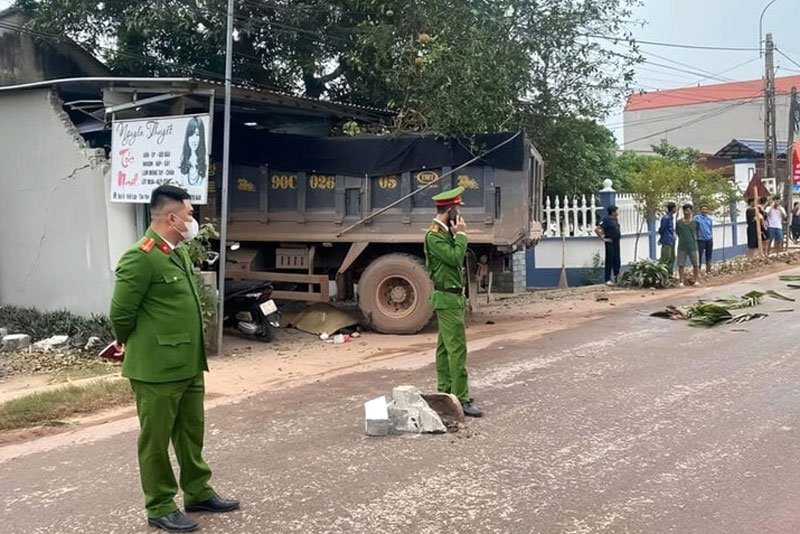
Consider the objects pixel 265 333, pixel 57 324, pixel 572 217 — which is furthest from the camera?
pixel 572 217

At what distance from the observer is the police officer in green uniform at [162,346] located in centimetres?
397

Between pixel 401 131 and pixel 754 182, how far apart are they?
12.9 m

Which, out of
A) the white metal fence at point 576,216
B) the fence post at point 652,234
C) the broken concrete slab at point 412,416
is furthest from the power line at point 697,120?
the broken concrete slab at point 412,416

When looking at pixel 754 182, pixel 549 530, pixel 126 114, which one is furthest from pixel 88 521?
pixel 754 182

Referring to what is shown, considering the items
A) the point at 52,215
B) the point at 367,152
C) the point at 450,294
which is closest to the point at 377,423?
the point at 450,294

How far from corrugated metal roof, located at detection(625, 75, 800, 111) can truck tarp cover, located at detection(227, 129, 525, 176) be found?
4763 centimetres

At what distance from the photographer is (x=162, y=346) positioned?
399 centimetres

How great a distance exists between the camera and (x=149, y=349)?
3977 mm

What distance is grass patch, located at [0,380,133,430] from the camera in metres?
6.57

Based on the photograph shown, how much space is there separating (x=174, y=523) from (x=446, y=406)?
2.41 m

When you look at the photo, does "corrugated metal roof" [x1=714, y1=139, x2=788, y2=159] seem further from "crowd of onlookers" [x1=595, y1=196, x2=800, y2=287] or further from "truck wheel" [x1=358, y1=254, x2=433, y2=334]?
"truck wheel" [x1=358, y1=254, x2=433, y2=334]

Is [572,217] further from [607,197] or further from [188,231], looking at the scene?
[188,231]

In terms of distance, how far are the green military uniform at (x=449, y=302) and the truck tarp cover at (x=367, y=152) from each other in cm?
406

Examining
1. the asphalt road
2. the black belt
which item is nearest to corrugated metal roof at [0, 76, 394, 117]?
the asphalt road
